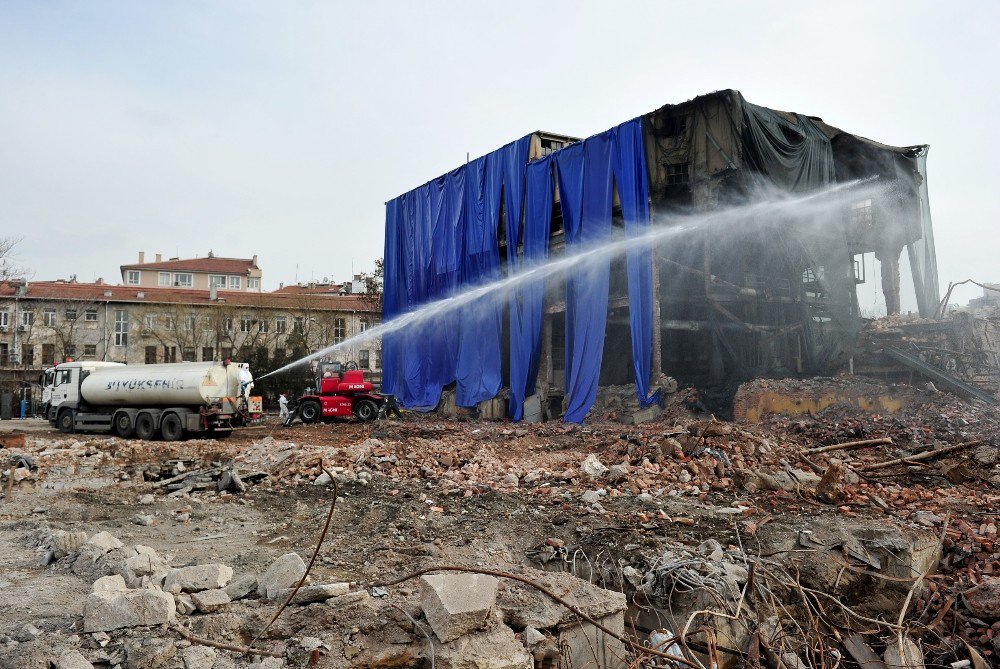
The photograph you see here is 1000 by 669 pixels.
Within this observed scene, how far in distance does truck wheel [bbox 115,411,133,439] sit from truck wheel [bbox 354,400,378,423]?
7473 mm

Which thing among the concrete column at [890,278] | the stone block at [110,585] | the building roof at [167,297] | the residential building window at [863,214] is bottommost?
the stone block at [110,585]

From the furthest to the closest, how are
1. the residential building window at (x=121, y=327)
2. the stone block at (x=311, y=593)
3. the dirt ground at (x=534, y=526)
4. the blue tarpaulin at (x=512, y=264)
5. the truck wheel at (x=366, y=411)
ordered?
the residential building window at (x=121, y=327) < the truck wheel at (x=366, y=411) < the blue tarpaulin at (x=512, y=264) < the stone block at (x=311, y=593) < the dirt ground at (x=534, y=526)

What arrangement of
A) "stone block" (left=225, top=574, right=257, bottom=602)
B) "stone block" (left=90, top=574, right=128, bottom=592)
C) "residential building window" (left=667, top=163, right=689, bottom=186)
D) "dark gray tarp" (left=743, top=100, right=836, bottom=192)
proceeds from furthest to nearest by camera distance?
"residential building window" (left=667, top=163, right=689, bottom=186) < "dark gray tarp" (left=743, top=100, right=836, bottom=192) < "stone block" (left=225, top=574, right=257, bottom=602) < "stone block" (left=90, top=574, right=128, bottom=592)

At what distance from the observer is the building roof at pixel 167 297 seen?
154 ft

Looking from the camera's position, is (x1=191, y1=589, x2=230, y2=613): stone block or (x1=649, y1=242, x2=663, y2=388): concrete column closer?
(x1=191, y1=589, x2=230, y2=613): stone block

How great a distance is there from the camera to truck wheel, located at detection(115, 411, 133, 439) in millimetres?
22297

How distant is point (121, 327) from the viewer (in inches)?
1987

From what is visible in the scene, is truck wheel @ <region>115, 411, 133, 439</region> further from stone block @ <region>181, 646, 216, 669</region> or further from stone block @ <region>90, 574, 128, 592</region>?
stone block @ <region>181, 646, 216, 669</region>

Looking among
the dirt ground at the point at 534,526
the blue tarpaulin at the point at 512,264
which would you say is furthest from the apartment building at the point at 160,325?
the dirt ground at the point at 534,526

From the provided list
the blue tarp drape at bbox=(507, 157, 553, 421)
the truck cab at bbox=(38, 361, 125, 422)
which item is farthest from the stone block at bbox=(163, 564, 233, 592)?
the truck cab at bbox=(38, 361, 125, 422)

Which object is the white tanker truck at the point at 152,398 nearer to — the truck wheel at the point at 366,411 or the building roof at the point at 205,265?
the truck wheel at the point at 366,411

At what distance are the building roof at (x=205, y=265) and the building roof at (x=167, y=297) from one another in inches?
318

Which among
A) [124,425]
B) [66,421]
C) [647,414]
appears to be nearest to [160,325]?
[66,421]

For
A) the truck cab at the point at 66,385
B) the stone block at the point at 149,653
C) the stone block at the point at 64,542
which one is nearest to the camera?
the stone block at the point at 149,653
